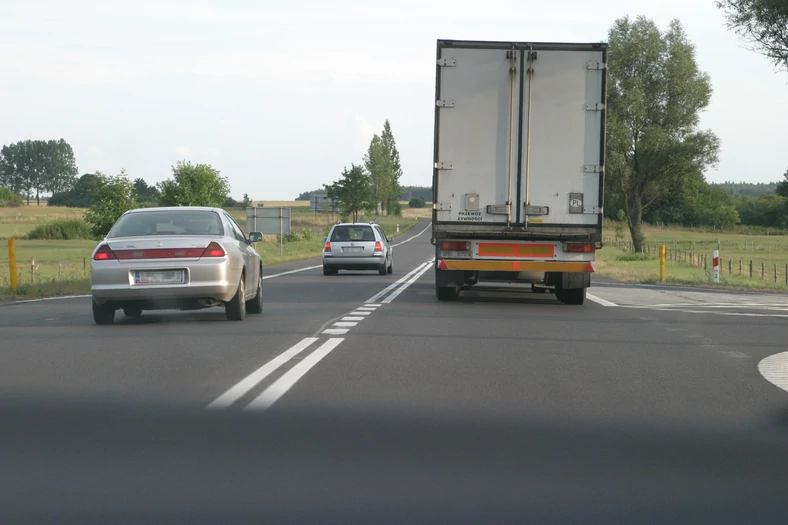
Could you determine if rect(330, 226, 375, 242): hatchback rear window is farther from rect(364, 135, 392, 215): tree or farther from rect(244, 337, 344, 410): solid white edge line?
rect(364, 135, 392, 215): tree

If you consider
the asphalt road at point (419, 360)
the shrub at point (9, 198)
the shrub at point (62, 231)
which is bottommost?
the shrub at point (62, 231)

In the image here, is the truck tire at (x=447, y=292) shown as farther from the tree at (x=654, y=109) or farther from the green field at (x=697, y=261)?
the tree at (x=654, y=109)

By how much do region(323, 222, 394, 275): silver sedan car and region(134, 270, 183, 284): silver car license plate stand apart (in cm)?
1651

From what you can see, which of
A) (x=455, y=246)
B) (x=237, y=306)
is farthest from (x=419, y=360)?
(x=455, y=246)

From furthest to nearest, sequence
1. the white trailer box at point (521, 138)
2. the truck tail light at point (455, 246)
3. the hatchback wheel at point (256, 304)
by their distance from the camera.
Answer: the truck tail light at point (455, 246) < the white trailer box at point (521, 138) < the hatchback wheel at point (256, 304)

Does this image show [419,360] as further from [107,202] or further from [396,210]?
[396,210]

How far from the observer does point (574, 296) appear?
736 inches

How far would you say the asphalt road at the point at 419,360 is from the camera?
25.6 feet

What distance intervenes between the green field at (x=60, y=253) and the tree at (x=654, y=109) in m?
18.5

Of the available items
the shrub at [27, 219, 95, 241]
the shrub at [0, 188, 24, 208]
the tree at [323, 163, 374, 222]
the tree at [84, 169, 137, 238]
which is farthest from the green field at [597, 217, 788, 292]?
the shrub at [0, 188, 24, 208]

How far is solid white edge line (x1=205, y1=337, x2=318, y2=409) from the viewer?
7.61 m

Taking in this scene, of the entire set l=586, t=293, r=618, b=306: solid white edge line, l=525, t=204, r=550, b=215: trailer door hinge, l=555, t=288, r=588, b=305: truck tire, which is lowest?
l=586, t=293, r=618, b=306: solid white edge line

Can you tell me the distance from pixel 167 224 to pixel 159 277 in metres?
0.88

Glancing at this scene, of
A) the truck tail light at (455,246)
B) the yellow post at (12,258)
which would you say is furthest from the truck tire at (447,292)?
the yellow post at (12,258)
